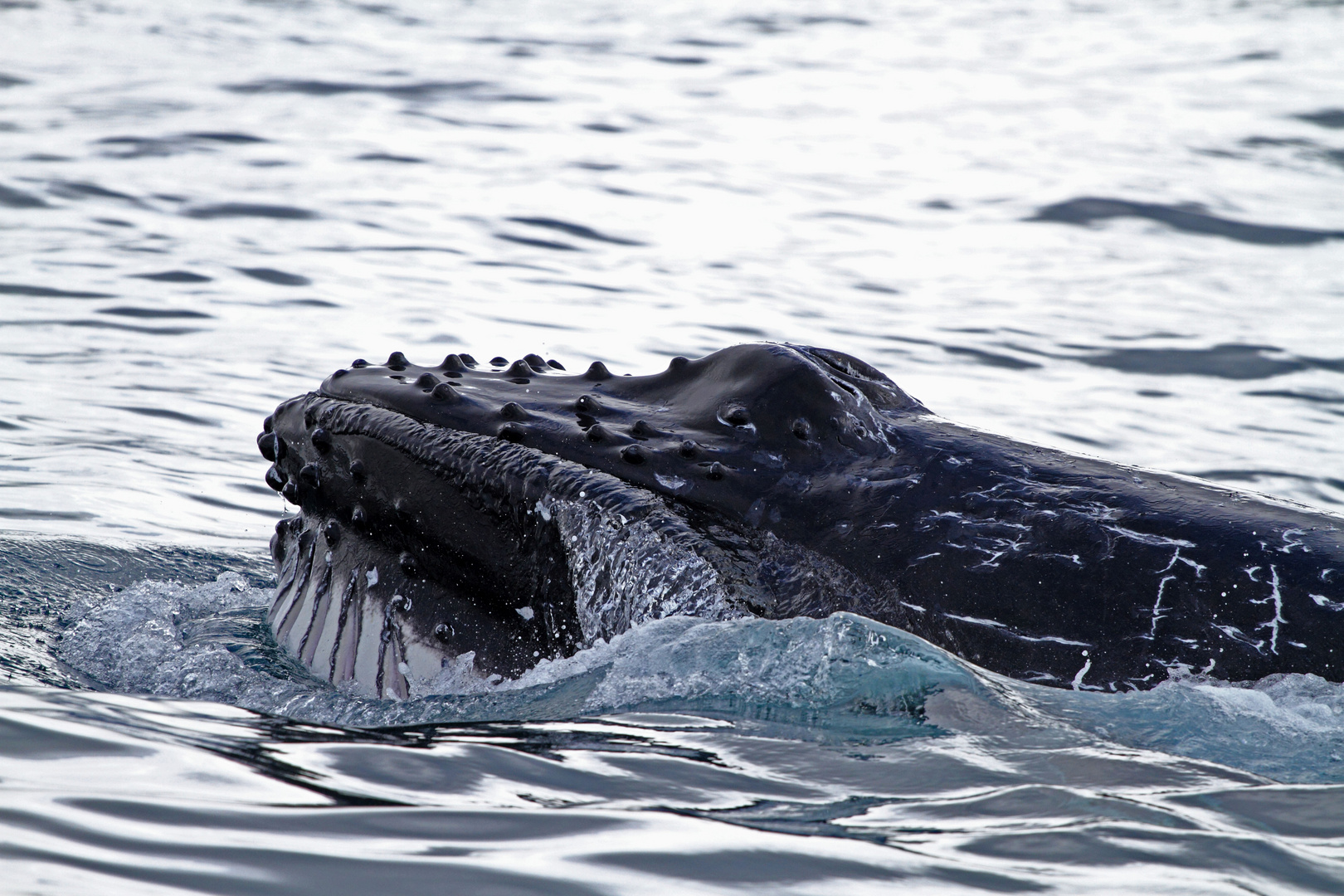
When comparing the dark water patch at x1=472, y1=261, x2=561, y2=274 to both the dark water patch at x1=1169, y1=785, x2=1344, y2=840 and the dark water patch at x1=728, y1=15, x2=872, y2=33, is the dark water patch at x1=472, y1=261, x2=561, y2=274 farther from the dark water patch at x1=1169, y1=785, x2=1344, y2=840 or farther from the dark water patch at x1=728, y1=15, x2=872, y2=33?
the dark water patch at x1=728, y1=15, x2=872, y2=33

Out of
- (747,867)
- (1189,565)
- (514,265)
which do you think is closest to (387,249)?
(514,265)

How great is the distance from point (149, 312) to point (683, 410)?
27.4ft

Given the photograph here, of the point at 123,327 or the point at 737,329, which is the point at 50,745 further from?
the point at 737,329

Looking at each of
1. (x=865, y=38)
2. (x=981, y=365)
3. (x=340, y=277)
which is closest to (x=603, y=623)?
(x=981, y=365)

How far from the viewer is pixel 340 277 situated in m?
13.1

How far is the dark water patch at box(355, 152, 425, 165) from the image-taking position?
1750 centimetres

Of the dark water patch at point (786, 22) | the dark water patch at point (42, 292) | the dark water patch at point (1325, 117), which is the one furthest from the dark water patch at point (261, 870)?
the dark water patch at point (786, 22)

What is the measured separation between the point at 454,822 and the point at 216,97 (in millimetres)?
18117

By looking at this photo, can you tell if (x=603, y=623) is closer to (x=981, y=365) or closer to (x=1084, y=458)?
(x=1084, y=458)

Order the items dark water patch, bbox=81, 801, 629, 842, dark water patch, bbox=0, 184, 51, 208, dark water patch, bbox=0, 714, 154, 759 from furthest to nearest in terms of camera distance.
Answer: dark water patch, bbox=0, 184, 51, 208
dark water patch, bbox=0, 714, 154, 759
dark water patch, bbox=81, 801, 629, 842

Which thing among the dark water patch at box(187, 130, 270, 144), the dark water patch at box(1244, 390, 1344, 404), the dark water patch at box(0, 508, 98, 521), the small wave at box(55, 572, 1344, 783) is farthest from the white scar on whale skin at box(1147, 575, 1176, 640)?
the dark water patch at box(187, 130, 270, 144)

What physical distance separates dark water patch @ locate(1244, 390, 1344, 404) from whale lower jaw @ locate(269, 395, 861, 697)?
905 cm

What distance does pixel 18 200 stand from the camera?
1453 centimetres

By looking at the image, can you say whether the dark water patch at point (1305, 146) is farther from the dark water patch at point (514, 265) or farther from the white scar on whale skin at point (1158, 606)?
the white scar on whale skin at point (1158, 606)
